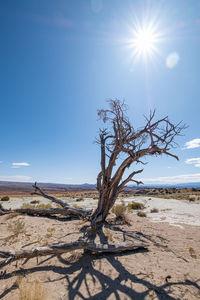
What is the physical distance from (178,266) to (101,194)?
4151 mm

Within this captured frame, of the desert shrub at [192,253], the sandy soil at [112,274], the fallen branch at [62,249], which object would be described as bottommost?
the desert shrub at [192,253]

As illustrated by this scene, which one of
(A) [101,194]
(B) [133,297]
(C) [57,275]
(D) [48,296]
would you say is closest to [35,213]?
(A) [101,194]

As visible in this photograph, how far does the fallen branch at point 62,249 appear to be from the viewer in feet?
10.8

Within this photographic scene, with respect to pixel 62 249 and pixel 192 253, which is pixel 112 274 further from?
pixel 192 253

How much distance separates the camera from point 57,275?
10.4 ft

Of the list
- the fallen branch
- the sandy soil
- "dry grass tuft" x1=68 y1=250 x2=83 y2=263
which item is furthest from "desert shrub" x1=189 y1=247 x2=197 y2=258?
"dry grass tuft" x1=68 y1=250 x2=83 y2=263

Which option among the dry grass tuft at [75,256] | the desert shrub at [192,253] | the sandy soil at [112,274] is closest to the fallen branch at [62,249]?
the sandy soil at [112,274]

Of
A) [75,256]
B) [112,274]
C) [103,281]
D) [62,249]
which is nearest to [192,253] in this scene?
[112,274]

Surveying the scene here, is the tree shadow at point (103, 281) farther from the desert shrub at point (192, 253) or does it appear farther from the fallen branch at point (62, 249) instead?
the desert shrub at point (192, 253)

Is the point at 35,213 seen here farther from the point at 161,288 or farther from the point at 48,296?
the point at 161,288

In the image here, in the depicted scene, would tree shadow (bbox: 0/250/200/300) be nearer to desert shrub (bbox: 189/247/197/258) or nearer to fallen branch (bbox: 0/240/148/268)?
fallen branch (bbox: 0/240/148/268)

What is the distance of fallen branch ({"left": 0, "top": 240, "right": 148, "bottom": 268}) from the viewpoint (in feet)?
10.8

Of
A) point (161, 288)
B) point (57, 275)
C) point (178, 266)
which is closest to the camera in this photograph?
point (161, 288)

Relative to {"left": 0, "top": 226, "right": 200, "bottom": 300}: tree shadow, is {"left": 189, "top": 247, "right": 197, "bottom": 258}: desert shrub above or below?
below
